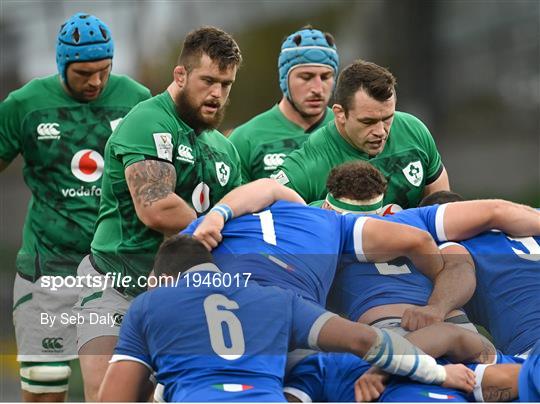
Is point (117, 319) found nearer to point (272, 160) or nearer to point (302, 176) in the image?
point (302, 176)

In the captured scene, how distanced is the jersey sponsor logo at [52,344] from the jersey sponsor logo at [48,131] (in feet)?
3.47

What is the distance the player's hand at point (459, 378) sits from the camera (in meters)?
4.81

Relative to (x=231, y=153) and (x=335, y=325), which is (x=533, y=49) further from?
(x=335, y=325)

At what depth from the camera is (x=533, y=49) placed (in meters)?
17.8

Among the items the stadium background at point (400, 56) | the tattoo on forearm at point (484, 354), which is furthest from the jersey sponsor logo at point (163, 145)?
the stadium background at point (400, 56)

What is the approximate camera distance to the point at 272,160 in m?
7.07

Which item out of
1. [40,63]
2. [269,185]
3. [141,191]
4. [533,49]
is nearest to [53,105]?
[141,191]

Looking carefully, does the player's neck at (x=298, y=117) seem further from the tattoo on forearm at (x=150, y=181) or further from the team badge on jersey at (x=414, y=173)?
the tattoo on forearm at (x=150, y=181)

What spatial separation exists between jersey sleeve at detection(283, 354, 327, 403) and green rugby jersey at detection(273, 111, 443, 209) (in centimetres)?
145

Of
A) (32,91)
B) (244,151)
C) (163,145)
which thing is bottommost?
(244,151)

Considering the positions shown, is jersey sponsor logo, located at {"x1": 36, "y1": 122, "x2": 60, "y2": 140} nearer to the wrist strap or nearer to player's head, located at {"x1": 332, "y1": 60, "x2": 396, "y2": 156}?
player's head, located at {"x1": 332, "y1": 60, "x2": 396, "y2": 156}

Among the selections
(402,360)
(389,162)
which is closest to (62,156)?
(389,162)

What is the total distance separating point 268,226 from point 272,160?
184 cm

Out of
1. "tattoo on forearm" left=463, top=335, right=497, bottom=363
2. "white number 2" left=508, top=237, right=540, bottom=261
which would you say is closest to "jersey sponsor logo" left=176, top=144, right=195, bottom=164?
"white number 2" left=508, top=237, right=540, bottom=261
